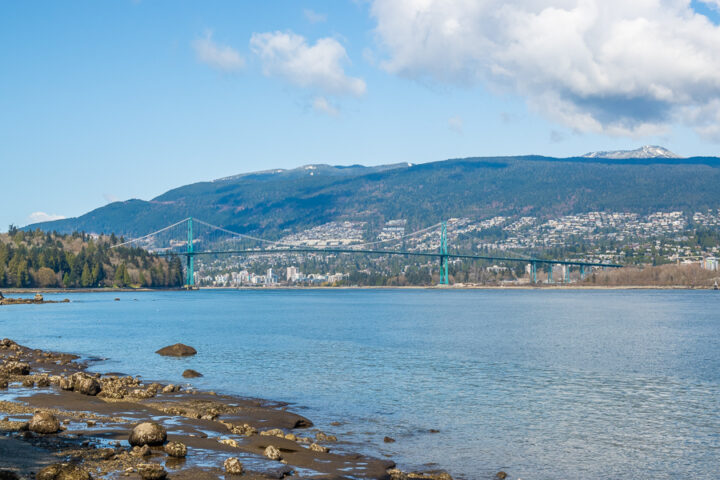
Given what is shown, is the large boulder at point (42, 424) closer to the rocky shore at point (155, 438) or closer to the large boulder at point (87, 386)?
the rocky shore at point (155, 438)

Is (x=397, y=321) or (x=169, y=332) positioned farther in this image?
(x=397, y=321)

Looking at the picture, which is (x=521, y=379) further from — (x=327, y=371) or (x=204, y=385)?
(x=204, y=385)

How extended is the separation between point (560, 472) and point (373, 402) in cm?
765

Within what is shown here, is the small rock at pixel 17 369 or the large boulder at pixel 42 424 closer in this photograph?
the large boulder at pixel 42 424

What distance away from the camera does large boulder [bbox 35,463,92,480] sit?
1023cm

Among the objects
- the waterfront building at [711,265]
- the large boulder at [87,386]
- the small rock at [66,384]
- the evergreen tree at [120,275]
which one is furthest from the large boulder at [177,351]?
the waterfront building at [711,265]

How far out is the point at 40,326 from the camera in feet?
170

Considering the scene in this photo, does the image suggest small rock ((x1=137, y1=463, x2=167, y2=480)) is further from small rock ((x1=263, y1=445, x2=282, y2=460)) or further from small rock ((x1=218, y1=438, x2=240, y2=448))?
small rock ((x1=218, y1=438, x2=240, y2=448))

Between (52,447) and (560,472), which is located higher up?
(52,447)

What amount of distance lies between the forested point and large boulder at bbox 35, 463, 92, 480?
131m

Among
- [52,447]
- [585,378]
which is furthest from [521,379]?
[52,447]

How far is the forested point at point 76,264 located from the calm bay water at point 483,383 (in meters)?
91.1

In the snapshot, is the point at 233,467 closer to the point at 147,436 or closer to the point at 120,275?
the point at 147,436

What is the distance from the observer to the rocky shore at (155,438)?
38.0 feet
